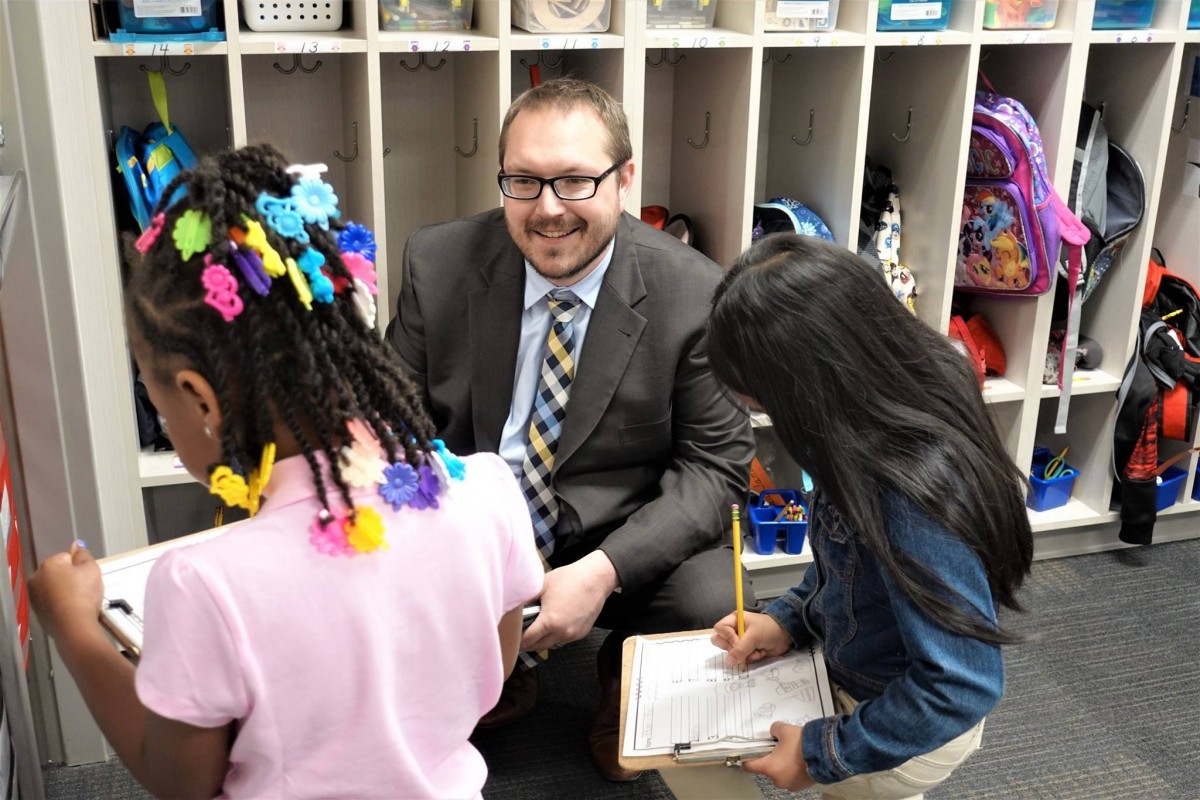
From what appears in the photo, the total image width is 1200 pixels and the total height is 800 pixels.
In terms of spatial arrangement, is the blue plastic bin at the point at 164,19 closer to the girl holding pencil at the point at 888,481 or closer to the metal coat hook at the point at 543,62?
the metal coat hook at the point at 543,62

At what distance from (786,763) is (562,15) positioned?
1.53 meters

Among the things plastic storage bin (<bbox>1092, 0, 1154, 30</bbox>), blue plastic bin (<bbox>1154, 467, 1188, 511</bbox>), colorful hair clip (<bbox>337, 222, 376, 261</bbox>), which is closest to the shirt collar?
colorful hair clip (<bbox>337, 222, 376, 261</bbox>)

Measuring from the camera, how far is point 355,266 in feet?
3.43

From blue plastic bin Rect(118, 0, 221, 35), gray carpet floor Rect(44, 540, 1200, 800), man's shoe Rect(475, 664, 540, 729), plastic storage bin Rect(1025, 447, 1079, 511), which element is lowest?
gray carpet floor Rect(44, 540, 1200, 800)

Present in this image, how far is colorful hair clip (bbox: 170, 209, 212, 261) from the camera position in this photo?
0.94 metres

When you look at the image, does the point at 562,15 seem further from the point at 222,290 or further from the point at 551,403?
the point at 222,290

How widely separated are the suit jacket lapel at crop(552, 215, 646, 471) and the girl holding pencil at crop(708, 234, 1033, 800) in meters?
0.68

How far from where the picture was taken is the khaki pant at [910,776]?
4.62 ft

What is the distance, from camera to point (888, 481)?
130cm

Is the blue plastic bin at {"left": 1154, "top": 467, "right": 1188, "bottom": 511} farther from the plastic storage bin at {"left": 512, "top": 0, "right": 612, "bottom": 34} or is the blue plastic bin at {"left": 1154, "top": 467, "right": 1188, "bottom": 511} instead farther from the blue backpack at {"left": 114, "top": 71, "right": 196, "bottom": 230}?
the blue backpack at {"left": 114, "top": 71, "right": 196, "bottom": 230}

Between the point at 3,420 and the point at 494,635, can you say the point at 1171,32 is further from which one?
the point at 3,420

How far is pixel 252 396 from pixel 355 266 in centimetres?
16

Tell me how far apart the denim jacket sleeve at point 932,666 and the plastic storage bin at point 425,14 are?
1459mm

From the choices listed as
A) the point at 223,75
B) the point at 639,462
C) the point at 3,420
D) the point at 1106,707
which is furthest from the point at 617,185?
the point at 1106,707
